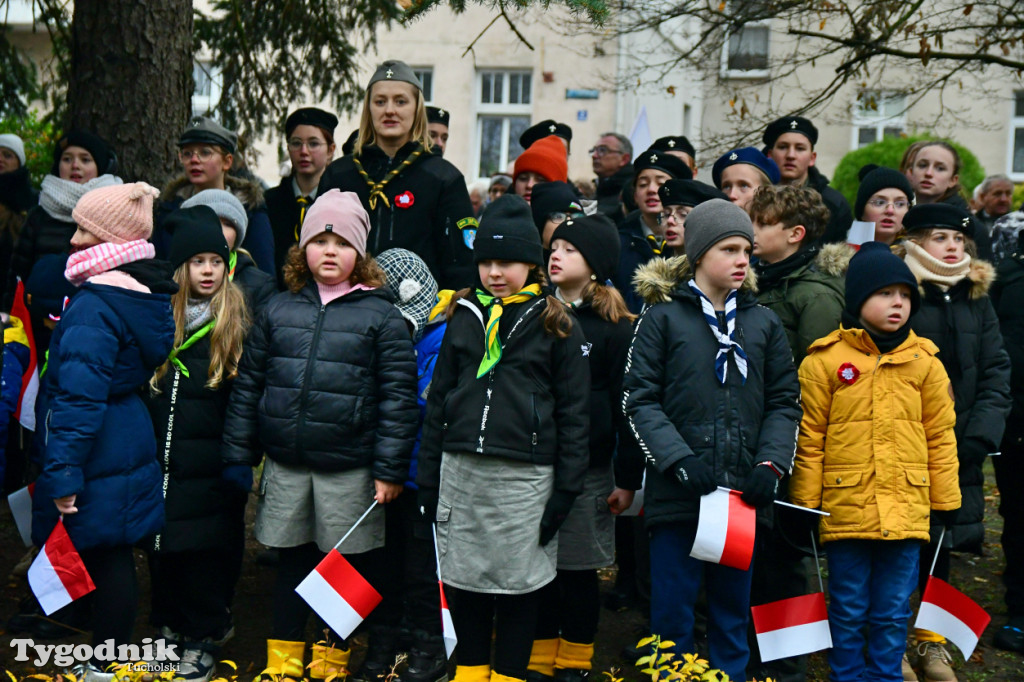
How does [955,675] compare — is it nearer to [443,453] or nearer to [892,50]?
[443,453]

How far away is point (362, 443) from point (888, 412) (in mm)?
2150

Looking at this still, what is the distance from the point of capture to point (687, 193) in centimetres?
538

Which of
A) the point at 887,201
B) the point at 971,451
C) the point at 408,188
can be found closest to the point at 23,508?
the point at 408,188

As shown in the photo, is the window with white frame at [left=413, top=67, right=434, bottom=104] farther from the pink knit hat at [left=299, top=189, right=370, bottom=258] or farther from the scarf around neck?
the pink knit hat at [left=299, top=189, right=370, bottom=258]

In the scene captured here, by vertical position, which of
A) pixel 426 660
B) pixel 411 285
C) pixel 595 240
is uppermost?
pixel 595 240

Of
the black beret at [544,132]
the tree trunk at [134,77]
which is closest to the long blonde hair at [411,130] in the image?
the tree trunk at [134,77]

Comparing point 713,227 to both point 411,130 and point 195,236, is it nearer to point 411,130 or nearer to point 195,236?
point 411,130

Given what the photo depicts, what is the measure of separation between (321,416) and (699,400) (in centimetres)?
153

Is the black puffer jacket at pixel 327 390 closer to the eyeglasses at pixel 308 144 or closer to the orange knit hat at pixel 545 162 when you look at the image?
the eyeglasses at pixel 308 144

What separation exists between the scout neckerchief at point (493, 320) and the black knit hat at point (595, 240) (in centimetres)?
39

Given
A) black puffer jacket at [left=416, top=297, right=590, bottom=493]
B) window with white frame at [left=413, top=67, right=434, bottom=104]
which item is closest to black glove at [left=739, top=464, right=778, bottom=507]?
black puffer jacket at [left=416, top=297, right=590, bottom=493]

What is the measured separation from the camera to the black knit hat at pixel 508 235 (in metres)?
4.38

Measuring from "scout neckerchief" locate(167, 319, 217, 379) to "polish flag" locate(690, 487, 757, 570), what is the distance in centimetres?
224

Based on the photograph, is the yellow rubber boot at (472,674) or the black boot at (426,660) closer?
the yellow rubber boot at (472,674)
